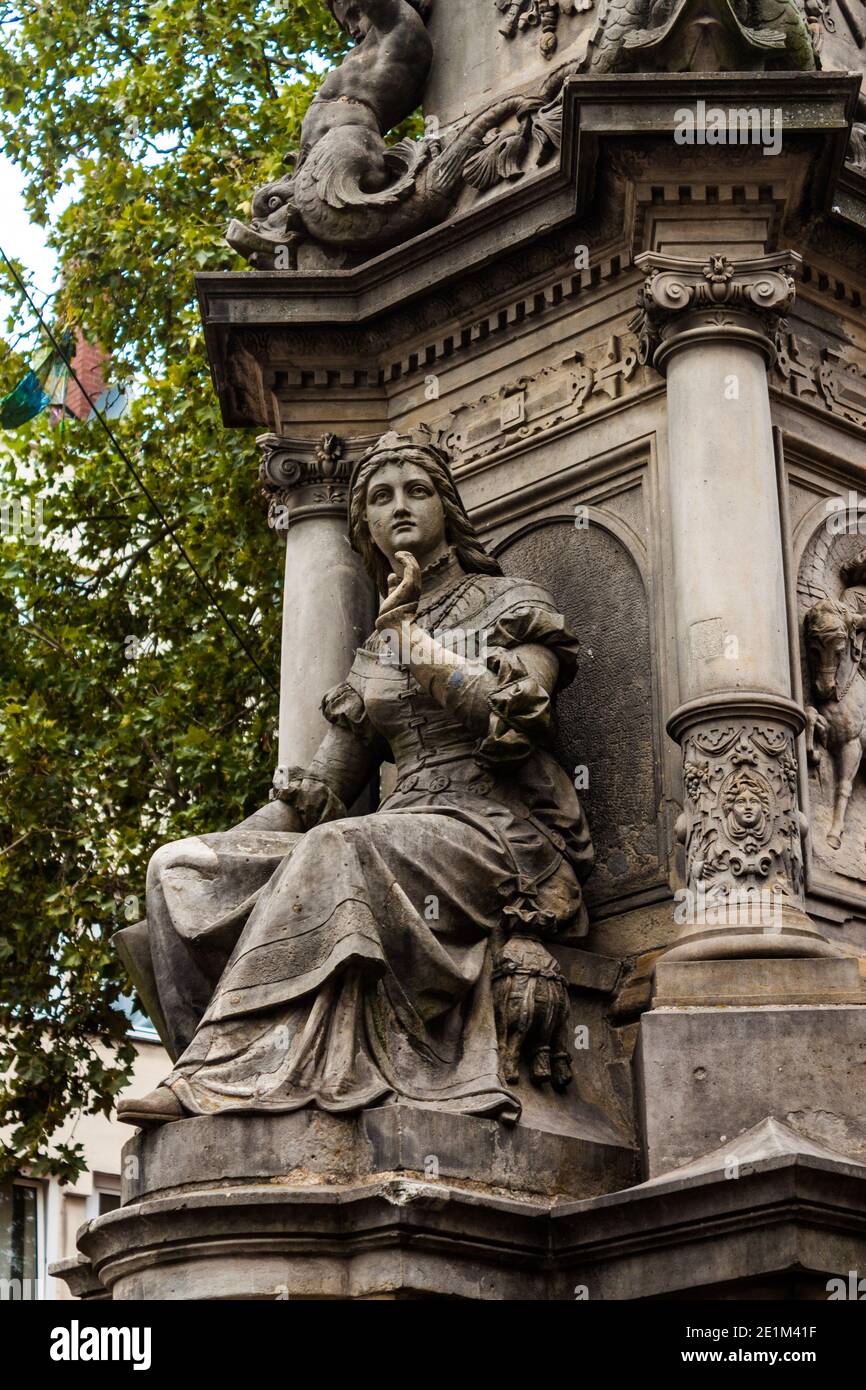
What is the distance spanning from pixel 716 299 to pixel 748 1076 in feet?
10.4

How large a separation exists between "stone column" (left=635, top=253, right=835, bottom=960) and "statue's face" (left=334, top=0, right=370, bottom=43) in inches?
116

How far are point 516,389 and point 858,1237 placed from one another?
14.5ft

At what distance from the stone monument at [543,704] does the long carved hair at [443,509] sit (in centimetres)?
2

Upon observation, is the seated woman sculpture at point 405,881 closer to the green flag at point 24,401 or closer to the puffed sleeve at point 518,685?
the puffed sleeve at point 518,685

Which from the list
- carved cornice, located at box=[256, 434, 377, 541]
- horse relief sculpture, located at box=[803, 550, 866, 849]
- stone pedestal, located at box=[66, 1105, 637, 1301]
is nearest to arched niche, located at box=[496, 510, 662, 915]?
horse relief sculpture, located at box=[803, 550, 866, 849]

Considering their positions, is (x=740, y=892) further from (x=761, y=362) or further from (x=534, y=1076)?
(x=761, y=362)

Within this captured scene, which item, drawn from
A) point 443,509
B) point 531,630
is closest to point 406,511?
point 443,509

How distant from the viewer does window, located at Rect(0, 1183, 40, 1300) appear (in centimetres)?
2284

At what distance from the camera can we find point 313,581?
11.3 m

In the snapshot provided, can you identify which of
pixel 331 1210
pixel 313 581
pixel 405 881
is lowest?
pixel 331 1210

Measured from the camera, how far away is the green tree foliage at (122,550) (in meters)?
16.6

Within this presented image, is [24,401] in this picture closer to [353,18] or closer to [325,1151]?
[353,18]

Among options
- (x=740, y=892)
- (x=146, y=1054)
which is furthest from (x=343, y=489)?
(x=146, y=1054)

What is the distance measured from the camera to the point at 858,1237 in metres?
7.80
